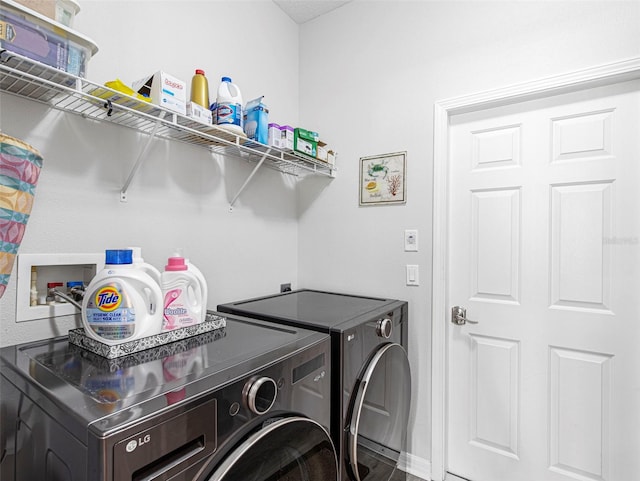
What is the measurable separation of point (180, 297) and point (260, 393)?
0.45 metres

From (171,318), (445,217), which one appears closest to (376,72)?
(445,217)

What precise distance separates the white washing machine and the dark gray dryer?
10 cm

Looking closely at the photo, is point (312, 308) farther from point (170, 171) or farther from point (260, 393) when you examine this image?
point (170, 171)

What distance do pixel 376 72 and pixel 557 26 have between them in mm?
905

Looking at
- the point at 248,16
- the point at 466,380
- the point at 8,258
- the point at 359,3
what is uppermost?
the point at 359,3

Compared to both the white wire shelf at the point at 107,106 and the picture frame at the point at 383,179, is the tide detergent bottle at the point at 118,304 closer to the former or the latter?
the white wire shelf at the point at 107,106

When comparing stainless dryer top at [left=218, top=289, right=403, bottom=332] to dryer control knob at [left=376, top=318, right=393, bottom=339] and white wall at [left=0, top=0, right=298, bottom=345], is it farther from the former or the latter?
white wall at [left=0, top=0, right=298, bottom=345]

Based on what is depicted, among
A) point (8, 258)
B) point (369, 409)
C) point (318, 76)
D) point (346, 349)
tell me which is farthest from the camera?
point (318, 76)

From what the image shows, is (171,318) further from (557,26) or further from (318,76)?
(557,26)

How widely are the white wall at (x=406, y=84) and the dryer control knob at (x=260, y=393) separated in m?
1.23

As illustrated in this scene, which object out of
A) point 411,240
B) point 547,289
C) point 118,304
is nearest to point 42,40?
point 118,304

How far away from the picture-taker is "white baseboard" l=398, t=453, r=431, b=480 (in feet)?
6.10

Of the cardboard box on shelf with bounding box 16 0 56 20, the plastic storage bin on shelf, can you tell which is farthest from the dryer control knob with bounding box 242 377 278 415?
the cardboard box on shelf with bounding box 16 0 56 20

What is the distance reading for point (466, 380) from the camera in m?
1.85
